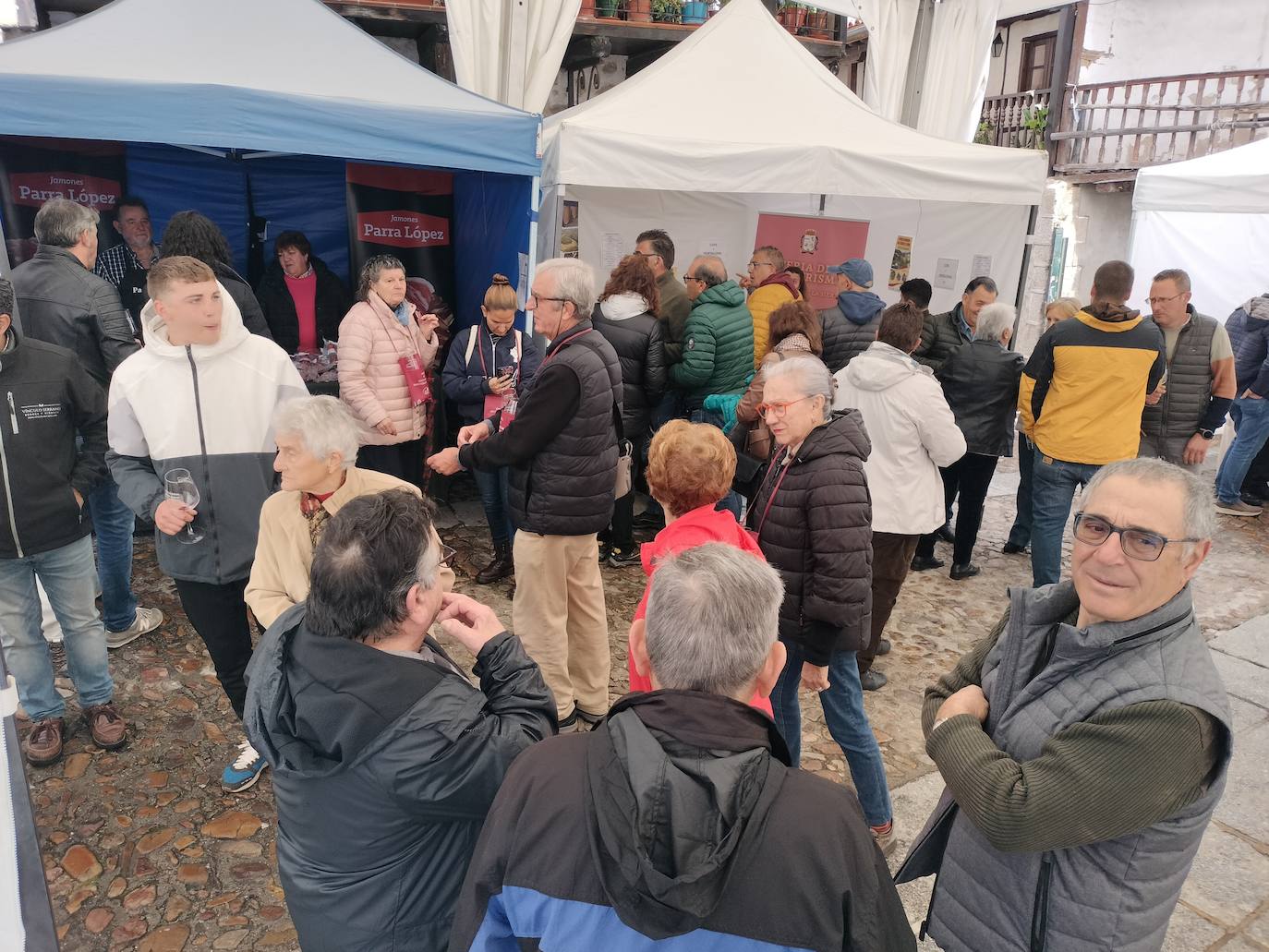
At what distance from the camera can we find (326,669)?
4.88ft

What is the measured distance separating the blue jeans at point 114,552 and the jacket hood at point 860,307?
3998mm

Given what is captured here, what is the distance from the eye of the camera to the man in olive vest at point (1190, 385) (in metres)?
5.16

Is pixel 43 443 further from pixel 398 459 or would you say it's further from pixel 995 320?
pixel 995 320

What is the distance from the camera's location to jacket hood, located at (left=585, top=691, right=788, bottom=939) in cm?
108

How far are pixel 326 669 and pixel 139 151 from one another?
6.35 m

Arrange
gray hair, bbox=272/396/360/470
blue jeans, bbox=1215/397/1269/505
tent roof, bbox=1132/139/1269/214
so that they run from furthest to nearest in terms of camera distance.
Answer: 1. tent roof, bbox=1132/139/1269/214
2. blue jeans, bbox=1215/397/1269/505
3. gray hair, bbox=272/396/360/470

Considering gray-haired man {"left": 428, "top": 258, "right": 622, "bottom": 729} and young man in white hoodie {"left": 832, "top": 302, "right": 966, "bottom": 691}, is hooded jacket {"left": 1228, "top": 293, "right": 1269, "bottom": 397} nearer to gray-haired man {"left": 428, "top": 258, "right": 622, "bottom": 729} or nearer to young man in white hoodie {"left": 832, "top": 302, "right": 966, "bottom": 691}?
young man in white hoodie {"left": 832, "top": 302, "right": 966, "bottom": 691}

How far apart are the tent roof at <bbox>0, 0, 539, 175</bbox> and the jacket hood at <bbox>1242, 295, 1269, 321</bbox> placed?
5620 millimetres

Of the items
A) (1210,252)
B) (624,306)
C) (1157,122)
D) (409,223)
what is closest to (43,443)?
(624,306)

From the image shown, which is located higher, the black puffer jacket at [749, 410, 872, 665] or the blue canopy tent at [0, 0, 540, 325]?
the blue canopy tent at [0, 0, 540, 325]

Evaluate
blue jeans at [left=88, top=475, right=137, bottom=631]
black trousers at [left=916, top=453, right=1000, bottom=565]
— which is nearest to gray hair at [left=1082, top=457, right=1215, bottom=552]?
black trousers at [left=916, top=453, right=1000, bottom=565]

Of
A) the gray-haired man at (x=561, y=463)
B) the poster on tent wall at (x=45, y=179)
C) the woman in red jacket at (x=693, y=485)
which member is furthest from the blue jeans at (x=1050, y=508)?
the poster on tent wall at (x=45, y=179)

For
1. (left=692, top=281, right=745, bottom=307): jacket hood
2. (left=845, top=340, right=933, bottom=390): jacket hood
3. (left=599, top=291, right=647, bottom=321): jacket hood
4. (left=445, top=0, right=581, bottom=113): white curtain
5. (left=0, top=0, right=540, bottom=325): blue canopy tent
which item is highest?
(left=445, top=0, right=581, bottom=113): white curtain

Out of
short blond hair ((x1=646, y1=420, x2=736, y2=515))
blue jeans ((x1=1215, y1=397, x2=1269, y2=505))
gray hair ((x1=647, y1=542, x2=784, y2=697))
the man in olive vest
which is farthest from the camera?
blue jeans ((x1=1215, y1=397, x2=1269, y2=505))
